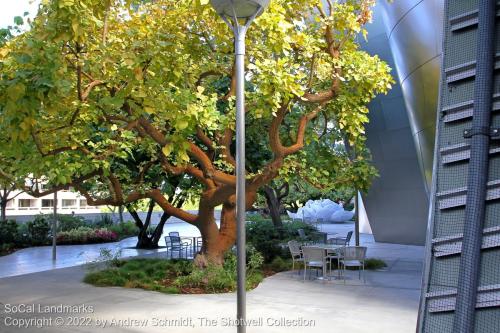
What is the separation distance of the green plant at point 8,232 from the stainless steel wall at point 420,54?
17.4 meters

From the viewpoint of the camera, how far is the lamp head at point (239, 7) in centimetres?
471

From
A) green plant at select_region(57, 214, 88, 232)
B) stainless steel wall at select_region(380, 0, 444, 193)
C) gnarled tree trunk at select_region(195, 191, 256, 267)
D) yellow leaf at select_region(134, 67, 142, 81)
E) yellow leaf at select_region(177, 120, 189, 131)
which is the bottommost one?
green plant at select_region(57, 214, 88, 232)

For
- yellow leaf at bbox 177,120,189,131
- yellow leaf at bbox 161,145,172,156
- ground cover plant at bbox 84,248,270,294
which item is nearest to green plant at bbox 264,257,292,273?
ground cover plant at bbox 84,248,270,294

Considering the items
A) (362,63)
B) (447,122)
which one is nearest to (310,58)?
(362,63)

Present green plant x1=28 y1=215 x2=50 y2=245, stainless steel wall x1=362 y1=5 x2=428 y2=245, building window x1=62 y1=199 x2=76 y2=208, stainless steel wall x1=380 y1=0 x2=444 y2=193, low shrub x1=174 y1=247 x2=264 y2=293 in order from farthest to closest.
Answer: building window x1=62 y1=199 x2=76 y2=208
green plant x1=28 y1=215 x2=50 y2=245
stainless steel wall x1=362 y1=5 x2=428 y2=245
stainless steel wall x1=380 y1=0 x2=444 y2=193
low shrub x1=174 y1=247 x2=264 y2=293

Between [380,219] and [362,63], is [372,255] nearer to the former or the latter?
[380,219]

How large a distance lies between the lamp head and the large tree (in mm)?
2563

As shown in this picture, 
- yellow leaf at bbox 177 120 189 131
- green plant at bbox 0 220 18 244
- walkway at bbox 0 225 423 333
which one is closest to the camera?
yellow leaf at bbox 177 120 189 131

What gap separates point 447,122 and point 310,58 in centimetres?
754

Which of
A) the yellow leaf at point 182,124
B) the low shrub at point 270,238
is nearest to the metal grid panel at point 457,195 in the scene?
the yellow leaf at point 182,124

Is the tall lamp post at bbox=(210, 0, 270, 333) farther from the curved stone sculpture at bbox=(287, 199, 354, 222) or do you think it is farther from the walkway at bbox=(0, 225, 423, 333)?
the curved stone sculpture at bbox=(287, 199, 354, 222)

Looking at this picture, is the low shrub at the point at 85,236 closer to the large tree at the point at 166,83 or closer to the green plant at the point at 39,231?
the green plant at the point at 39,231

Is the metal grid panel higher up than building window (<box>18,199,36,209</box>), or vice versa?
the metal grid panel

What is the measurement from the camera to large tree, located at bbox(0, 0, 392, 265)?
264 inches
